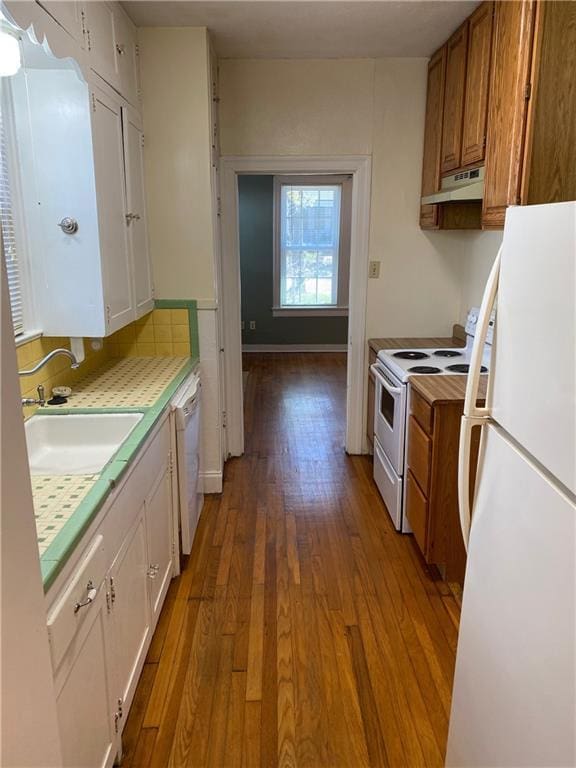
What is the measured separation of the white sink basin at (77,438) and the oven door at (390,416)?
1387mm

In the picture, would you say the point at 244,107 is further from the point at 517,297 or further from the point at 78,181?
the point at 517,297

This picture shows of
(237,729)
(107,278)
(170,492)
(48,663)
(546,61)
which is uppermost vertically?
(546,61)

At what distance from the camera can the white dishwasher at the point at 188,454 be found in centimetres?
251

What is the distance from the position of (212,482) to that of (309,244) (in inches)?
184

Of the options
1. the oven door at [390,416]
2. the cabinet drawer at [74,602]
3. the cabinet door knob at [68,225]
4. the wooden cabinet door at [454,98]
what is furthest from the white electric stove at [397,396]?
the cabinet drawer at [74,602]

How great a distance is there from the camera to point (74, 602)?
121cm

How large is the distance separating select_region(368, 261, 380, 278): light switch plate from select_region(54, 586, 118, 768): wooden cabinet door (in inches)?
112

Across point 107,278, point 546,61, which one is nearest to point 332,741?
point 107,278

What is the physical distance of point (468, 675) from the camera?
1.37 meters

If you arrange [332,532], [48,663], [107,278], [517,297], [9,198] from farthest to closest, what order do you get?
1. [332,532]
2. [107,278]
3. [9,198]
4. [517,297]
5. [48,663]

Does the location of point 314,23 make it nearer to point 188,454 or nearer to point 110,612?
point 188,454

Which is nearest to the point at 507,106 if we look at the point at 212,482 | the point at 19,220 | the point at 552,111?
the point at 552,111

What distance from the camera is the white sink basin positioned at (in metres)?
2.01

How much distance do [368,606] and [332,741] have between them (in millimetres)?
704
